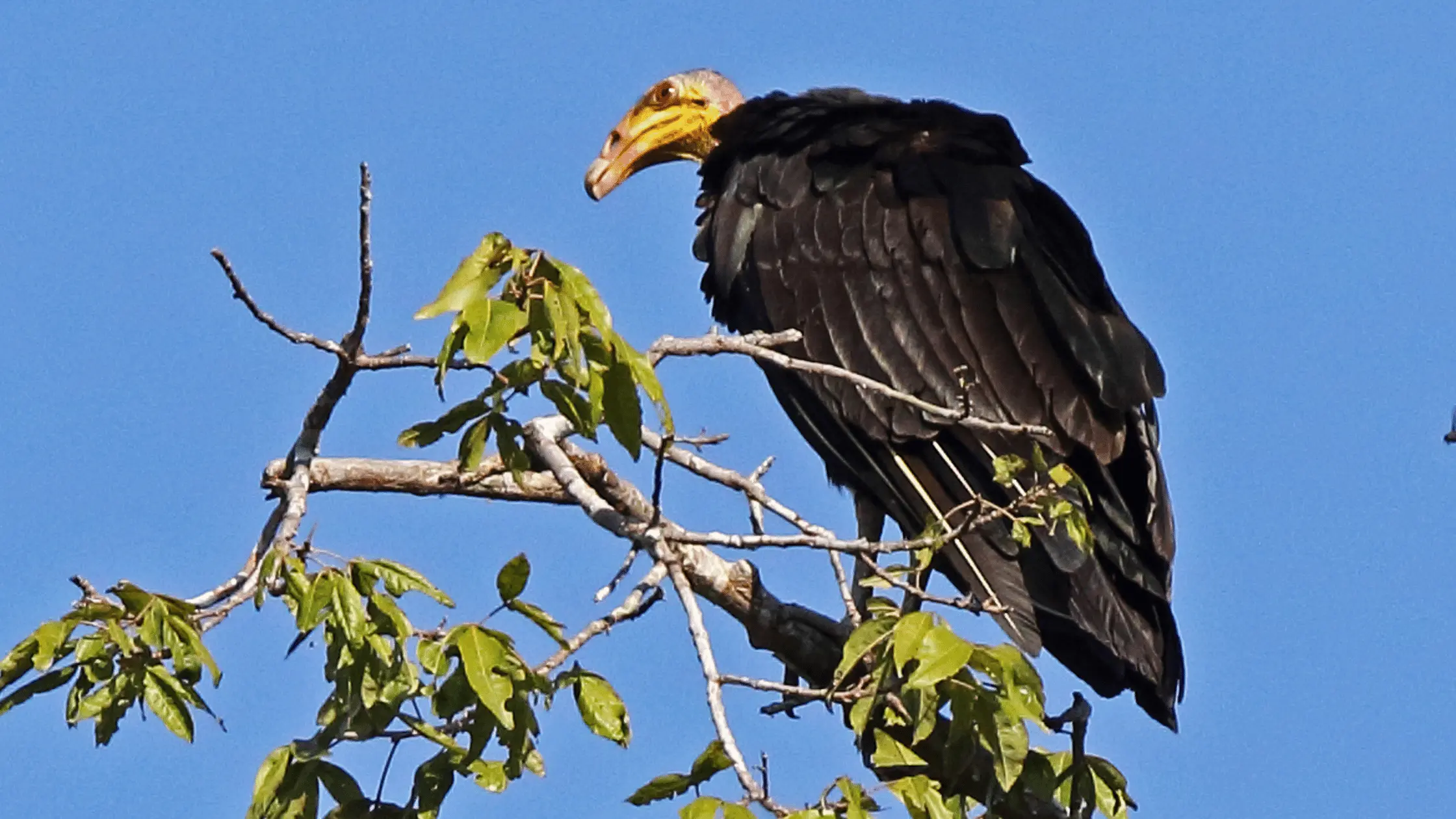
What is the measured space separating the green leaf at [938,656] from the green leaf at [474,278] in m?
0.94

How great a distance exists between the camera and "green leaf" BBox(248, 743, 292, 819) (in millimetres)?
3521

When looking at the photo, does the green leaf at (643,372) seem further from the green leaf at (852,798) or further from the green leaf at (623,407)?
the green leaf at (852,798)

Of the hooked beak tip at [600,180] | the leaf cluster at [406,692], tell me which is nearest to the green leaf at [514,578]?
the leaf cluster at [406,692]

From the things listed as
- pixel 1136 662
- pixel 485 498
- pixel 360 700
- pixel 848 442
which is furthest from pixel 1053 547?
pixel 360 700

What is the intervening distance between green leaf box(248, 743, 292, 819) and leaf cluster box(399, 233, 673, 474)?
2.18 ft

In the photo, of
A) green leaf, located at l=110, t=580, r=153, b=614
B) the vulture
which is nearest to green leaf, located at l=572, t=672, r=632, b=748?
green leaf, located at l=110, t=580, r=153, b=614

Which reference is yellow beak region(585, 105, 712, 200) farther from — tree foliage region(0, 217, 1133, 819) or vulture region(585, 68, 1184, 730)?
tree foliage region(0, 217, 1133, 819)

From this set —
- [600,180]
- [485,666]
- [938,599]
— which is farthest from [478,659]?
[600,180]

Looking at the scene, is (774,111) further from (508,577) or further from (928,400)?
(508,577)

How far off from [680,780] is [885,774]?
5.23 feet

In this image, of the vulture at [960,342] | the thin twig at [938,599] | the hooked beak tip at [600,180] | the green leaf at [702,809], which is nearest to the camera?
the green leaf at [702,809]

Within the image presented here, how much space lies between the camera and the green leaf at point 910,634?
3.29m

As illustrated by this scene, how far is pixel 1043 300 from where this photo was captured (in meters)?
5.57

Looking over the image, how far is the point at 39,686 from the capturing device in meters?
3.41
